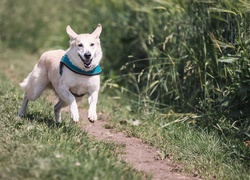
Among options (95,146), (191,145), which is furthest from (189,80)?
(95,146)

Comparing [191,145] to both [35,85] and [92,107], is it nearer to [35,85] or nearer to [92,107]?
[92,107]

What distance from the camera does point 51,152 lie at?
15.0 feet

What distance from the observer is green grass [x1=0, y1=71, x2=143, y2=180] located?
4.23m

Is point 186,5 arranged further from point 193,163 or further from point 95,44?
point 193,163

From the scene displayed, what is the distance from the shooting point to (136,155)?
18.8 feet

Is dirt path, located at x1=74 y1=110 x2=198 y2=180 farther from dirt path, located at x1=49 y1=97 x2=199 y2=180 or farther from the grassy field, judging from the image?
the grassy field

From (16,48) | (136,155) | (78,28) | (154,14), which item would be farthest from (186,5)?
(16,48)

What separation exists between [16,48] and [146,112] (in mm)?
6144

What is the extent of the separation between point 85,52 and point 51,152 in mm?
1540

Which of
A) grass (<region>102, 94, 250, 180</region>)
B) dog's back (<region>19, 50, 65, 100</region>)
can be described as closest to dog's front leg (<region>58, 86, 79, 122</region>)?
dog's back (<region>19, 50, 65, 100</region>)

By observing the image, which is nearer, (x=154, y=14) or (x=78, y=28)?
(x=154, y=14)

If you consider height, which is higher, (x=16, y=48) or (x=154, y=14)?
(x=154, y=14)

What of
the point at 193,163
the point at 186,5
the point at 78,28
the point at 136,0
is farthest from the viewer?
→ the point at 78,28

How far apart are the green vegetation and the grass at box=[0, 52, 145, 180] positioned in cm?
97
